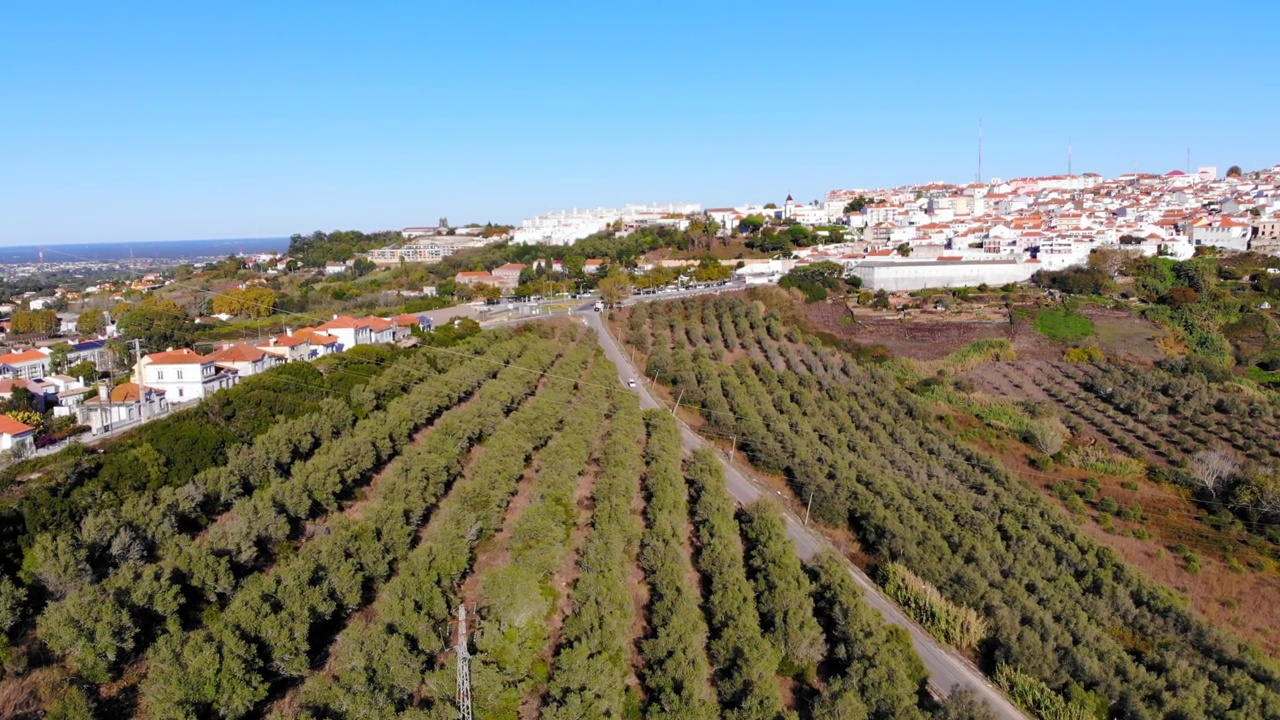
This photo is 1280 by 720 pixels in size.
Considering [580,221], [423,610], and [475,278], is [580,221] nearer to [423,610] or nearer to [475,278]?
[475,278]

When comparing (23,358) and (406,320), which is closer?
(23,358)

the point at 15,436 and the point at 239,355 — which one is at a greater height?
the point at 239,355

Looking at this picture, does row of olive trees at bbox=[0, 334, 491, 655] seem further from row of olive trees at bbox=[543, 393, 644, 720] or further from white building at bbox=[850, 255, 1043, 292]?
white building at bbox=[850, 255, 1043, 292]

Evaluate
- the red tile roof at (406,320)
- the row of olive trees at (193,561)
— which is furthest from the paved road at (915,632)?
the red tile roof at (406,320)

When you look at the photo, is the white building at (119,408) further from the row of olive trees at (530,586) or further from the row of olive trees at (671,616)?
the row of olive trees at (671,616)

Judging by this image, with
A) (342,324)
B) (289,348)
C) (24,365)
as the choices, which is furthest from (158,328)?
(289,348)

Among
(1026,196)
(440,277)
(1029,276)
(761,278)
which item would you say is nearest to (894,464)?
(761,278)

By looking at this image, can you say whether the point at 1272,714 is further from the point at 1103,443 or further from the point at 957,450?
the point at 1103,443
